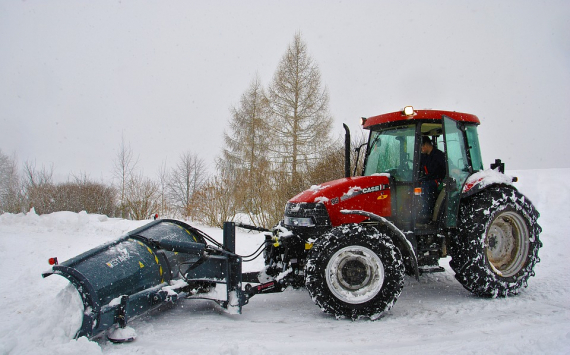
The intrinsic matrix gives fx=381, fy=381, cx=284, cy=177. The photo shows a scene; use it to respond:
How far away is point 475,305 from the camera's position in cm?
432

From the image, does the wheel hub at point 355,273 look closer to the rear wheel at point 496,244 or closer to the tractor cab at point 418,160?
the tractor cab at point 418,160

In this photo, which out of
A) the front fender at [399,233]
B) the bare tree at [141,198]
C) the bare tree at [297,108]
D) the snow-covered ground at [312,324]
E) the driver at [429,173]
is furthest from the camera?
the bare tree at [297,108]

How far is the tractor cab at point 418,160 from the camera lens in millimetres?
4551

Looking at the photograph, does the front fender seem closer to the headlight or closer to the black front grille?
the black front grille

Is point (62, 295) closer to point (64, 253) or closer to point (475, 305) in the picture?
point (475, 305)

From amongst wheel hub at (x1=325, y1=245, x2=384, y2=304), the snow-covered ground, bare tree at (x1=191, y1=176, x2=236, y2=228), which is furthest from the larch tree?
wheel hub at (x1=325, y1=245, x2=384, y2=304)

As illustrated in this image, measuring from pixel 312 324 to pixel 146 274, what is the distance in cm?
174

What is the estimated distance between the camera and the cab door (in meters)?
4.61

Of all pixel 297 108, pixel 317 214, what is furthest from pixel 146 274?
pixel 297 108

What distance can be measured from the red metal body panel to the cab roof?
78 cm

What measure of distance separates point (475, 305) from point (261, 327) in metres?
2.46

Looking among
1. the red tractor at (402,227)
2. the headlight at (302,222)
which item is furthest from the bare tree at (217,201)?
the headlight at (302,222)

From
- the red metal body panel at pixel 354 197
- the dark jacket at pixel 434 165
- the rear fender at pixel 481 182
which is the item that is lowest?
the red metal body panel at pixel 354 197

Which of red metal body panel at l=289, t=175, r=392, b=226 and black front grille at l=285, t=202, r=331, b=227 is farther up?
red metal body panel at l=289, t=175, r=392, b=226
